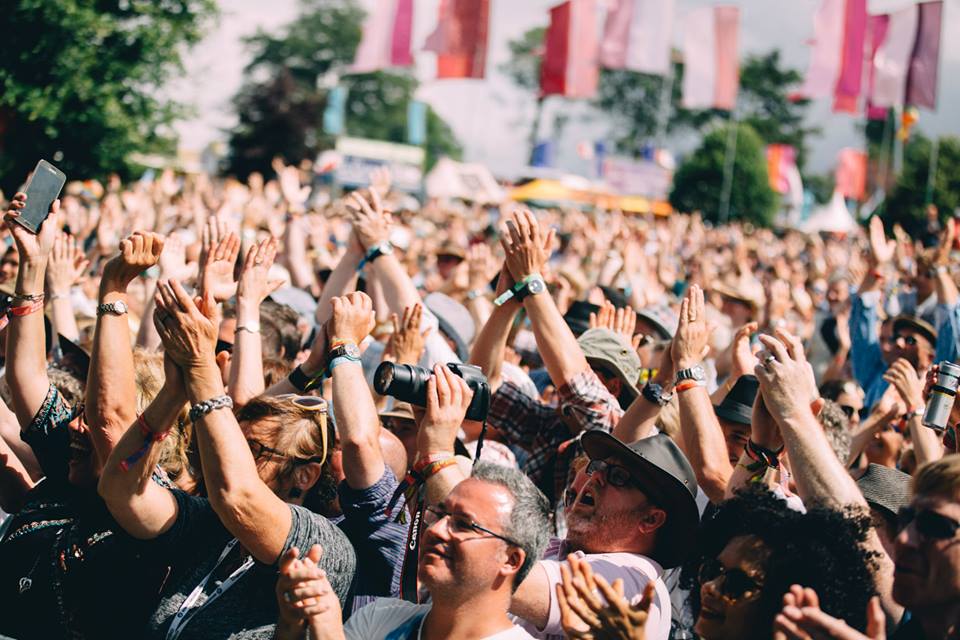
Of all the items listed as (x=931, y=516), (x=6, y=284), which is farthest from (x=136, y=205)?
(x=931, y=516)

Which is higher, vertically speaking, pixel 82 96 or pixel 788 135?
pixel 788 135

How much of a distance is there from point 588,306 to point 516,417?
1.52 metres

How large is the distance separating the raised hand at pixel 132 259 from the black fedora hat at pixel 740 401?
7.22 feet

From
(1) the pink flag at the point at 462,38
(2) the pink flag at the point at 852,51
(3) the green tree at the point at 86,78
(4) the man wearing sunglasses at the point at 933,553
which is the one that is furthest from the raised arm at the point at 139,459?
(2) the pink flag at the point at 852,51

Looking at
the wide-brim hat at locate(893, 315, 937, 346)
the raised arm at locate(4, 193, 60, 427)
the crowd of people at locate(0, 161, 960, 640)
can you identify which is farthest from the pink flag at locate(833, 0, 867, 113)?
the raised arm at locate(4, 193, 60, 427)

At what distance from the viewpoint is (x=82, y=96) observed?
14.6m

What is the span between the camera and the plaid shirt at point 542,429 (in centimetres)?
396

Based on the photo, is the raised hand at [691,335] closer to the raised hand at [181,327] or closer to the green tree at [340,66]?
the raised hand at [181,327]

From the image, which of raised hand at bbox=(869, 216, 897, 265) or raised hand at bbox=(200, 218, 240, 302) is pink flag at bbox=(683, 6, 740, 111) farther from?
raised hand at bbox=(200, 218, 240, 302)

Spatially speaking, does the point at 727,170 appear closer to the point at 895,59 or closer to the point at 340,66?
the point at 895,59

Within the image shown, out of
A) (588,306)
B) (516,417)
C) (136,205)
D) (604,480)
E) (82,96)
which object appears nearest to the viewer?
(604,480)

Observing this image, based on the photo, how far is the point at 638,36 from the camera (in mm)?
19625

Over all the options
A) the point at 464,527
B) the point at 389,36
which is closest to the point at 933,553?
the point at 464,527

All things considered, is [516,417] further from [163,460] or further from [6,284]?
[6,284]
